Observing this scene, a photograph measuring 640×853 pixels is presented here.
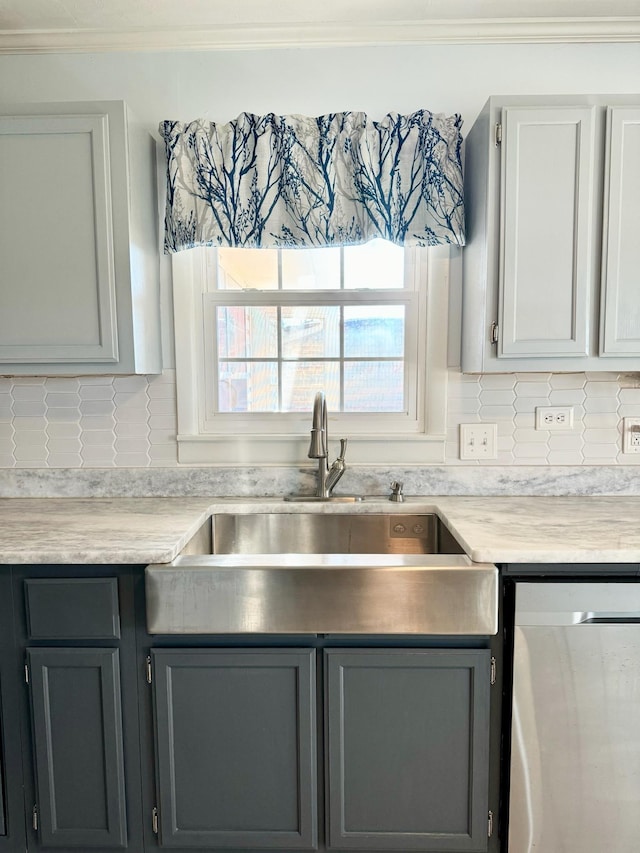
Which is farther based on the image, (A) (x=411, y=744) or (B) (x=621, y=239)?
Result: (B) (x=621, y=239)

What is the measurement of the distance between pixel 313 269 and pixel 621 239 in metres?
1.04

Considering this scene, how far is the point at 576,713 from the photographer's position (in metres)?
1.50

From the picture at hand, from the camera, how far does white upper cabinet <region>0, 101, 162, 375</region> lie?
1.79m

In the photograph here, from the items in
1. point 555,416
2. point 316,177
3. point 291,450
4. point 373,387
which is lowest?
point 291,450

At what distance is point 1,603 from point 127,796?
622mm

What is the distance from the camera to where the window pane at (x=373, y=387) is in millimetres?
2240

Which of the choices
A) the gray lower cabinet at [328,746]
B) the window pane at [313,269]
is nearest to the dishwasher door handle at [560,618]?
the gray lower cabinet at [328,746]

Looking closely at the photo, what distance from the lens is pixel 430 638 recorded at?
1500mm

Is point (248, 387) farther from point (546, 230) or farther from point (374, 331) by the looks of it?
point (546, 230)

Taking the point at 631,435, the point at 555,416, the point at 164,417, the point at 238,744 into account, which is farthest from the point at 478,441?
the point at 238,744

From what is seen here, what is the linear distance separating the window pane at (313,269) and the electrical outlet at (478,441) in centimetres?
74

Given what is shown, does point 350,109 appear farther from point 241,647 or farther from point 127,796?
point 127,796

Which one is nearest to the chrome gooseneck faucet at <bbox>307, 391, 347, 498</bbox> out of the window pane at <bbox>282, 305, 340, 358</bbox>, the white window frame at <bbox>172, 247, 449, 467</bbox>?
the white window frame at <bbox>172, 247, 449, 467</bbox>

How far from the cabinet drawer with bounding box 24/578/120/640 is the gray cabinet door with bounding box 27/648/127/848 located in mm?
50
